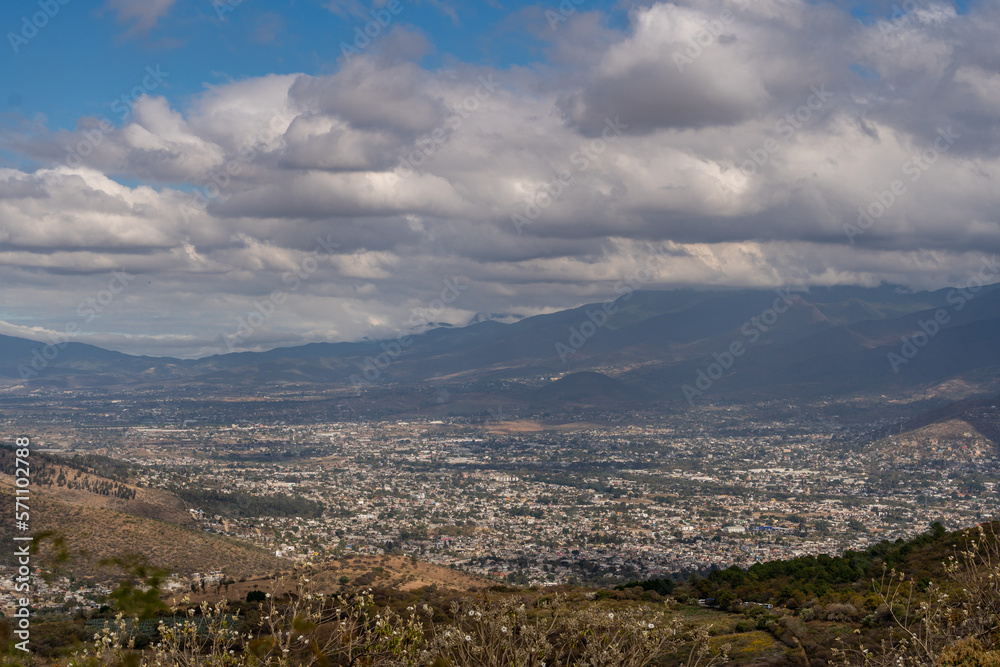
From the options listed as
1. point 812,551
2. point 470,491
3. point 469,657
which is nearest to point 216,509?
point 470,491

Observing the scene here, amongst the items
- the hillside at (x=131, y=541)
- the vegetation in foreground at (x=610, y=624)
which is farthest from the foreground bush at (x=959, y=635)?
the hillside at (x=131, y=541)

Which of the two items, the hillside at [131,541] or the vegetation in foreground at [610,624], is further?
the hillside at [131,541]

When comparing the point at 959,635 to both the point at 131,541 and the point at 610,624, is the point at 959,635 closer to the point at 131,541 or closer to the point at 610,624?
the point at 610,624

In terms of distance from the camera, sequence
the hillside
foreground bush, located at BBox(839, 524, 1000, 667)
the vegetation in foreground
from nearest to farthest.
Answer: the vegetation in foreground < foreground bush, located at BBox(839, 524, 1000, 667) < the hillside

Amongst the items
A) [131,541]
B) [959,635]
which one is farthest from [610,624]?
[131,541]

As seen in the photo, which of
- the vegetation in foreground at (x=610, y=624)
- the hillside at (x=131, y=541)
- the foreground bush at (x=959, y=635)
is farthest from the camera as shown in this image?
the hillside at (x=131, y=541)

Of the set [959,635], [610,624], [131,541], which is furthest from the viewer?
[131,541]

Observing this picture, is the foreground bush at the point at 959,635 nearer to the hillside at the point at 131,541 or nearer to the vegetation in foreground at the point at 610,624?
the vegetation in foreground at the point at 610,624

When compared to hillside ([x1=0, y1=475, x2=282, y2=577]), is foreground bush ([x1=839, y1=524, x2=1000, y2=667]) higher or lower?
higher

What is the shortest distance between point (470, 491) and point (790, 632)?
101539mm

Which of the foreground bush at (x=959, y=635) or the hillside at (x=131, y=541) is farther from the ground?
the foreground bush at (x=959, y=635)

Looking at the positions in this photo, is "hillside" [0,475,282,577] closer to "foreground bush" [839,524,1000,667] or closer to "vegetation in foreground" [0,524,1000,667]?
"vegetation in foreground" [0,524,1000,667]

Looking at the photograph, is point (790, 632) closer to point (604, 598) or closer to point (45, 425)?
point (604, 598)

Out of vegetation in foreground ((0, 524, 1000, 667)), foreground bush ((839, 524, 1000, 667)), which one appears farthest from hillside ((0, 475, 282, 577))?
foreground bush ((839, 524, 1000, 667))
